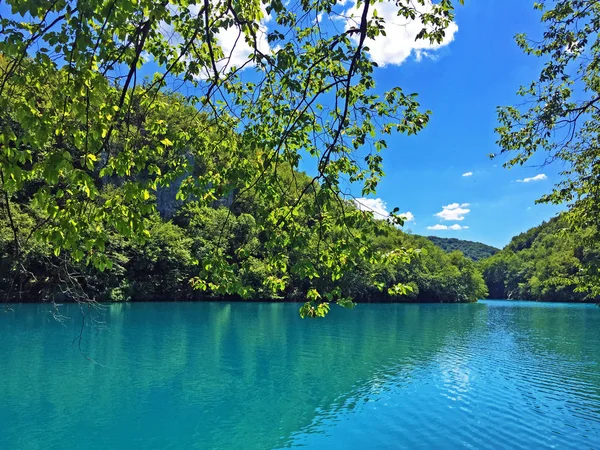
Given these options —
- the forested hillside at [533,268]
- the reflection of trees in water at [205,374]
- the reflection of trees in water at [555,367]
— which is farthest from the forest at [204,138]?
the forested hillside at [533,268]

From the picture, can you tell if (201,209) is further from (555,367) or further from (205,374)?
(555,367)

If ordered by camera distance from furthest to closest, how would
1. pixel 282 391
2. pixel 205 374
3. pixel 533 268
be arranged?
pixel 533 268 < pixel 205 374 < pixel 282 391

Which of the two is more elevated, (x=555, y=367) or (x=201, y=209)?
(x=201, y=209)

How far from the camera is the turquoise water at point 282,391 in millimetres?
11102

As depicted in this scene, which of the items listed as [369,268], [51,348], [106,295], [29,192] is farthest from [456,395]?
Result: [369,268]

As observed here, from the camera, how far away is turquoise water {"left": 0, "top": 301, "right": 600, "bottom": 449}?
1110 cm

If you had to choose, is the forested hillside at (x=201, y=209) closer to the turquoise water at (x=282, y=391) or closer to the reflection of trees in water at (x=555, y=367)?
the turquoise water at (x=282, y=391)

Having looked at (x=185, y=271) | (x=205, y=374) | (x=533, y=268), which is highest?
(x=533, y=268)

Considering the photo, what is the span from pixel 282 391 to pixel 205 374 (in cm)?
366

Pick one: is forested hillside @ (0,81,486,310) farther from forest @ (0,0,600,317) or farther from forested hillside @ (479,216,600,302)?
forested hillside @ (479,216,600,302)

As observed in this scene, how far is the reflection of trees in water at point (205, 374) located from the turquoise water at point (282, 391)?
68 mm

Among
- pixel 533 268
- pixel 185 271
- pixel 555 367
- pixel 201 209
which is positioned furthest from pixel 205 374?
pixel 533 268

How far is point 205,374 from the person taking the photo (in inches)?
659

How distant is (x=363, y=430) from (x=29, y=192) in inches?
2127
